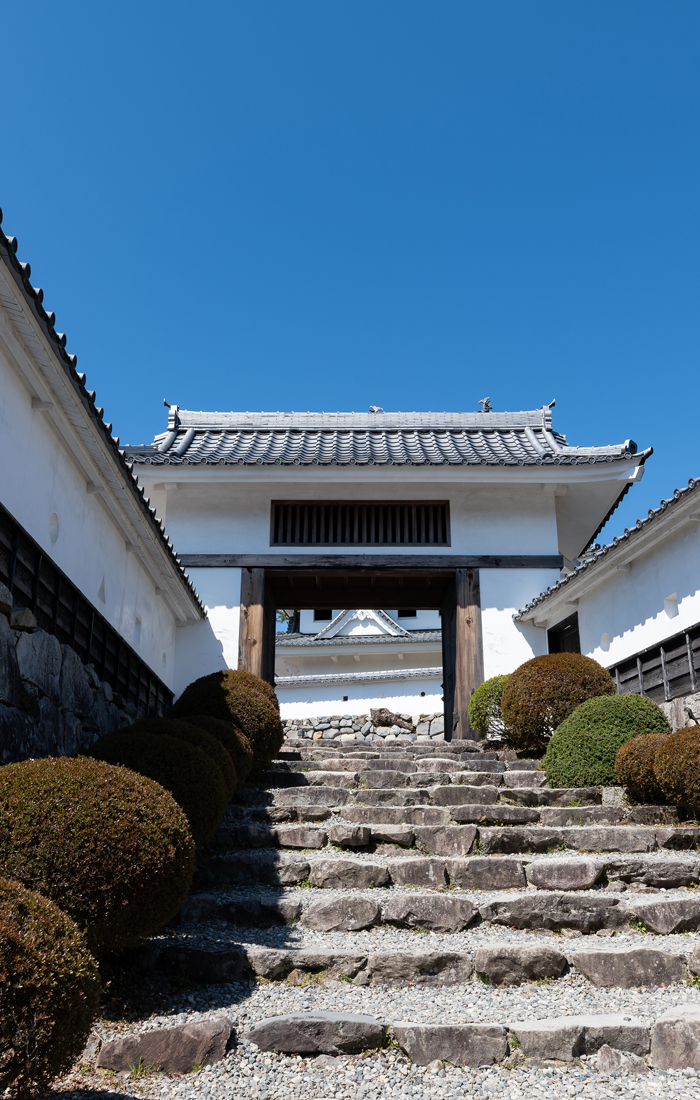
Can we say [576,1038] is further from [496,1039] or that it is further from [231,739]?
[231,739]

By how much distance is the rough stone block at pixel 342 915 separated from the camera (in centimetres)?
513

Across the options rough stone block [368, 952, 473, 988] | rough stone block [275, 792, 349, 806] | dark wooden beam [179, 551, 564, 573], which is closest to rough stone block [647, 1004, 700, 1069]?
rough stone block [368, 952, 473, 988]

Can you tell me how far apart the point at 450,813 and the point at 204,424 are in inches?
408

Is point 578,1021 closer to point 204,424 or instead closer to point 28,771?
point 28,771

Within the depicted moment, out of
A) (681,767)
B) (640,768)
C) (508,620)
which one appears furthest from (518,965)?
(508,620)

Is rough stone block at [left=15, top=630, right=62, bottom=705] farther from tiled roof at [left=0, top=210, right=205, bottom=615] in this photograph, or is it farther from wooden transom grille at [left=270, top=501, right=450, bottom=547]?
wooden transom grille at [left=270, top=501, right=450, bottom=547]

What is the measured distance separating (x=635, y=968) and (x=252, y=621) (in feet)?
28.8

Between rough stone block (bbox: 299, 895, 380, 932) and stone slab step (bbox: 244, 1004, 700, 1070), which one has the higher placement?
rough stone block (bbox: 299, 895, 380, 932)

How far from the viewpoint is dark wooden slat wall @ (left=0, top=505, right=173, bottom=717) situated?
5.53 meters

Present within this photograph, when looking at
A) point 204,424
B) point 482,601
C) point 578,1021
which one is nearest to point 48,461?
point 578,1021

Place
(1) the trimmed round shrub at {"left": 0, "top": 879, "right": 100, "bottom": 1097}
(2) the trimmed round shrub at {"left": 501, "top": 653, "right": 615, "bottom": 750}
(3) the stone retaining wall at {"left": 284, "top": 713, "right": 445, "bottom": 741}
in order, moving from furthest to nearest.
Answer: (3) the stone retaining wall at {"left": 284, "top": 713, "right": 445, "bottom": 741}
(2) the trimmed round shrub at {"left": 501, "top": 653, "right": 615, "bottom": 750}
(1) the trimmed round shrub at {"left": 0, "top": 879, "right": 100, "bottom": 1097}

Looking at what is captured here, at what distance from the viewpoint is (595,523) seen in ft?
46.8

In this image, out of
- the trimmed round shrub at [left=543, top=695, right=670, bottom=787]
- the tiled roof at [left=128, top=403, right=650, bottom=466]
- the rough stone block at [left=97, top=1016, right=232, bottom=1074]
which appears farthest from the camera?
the tiled roof at [left=128, top=403, right=650, bottom=466]

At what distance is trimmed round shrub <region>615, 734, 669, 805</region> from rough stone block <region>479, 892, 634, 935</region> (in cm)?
186
